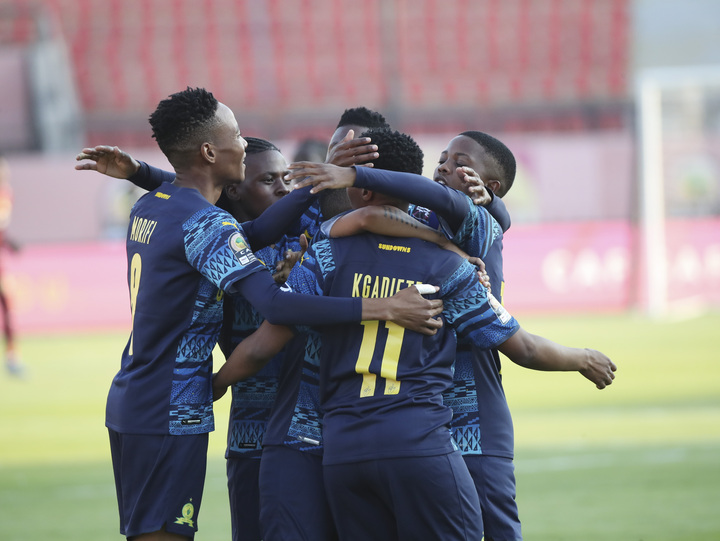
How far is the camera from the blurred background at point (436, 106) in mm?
16719

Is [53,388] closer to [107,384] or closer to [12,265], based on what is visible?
[107,384]

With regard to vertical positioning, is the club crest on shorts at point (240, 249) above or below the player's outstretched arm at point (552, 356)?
above

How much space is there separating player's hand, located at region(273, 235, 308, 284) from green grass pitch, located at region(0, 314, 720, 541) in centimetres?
296

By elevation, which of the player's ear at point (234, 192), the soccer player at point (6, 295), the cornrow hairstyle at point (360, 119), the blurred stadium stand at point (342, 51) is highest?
the blurred stadium stand at point (342, 51)

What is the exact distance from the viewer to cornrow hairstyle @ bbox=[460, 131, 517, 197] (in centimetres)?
338

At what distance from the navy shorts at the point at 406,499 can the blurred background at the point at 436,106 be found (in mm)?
14133

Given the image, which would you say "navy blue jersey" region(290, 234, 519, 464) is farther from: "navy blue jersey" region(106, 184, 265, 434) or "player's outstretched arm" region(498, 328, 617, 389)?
"navy blue jersey" region(106, 184, 265, 434)

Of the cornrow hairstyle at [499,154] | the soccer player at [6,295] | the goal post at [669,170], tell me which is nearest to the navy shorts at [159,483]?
the cornrow hairstyle at [499,154]

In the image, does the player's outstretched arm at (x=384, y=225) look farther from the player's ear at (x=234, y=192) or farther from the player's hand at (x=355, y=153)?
the player's ear at (x=234, y=192)

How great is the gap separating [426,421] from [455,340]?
297 mm

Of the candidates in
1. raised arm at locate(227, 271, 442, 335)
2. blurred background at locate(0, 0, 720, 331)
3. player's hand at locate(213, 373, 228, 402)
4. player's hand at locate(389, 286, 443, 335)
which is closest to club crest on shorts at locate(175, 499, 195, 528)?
player's hand at locate(213, 373, 228, 402)

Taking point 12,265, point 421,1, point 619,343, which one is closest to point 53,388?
Answer: point 12,265

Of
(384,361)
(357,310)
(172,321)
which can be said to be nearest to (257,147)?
(172,321)

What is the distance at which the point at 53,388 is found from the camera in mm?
11789
